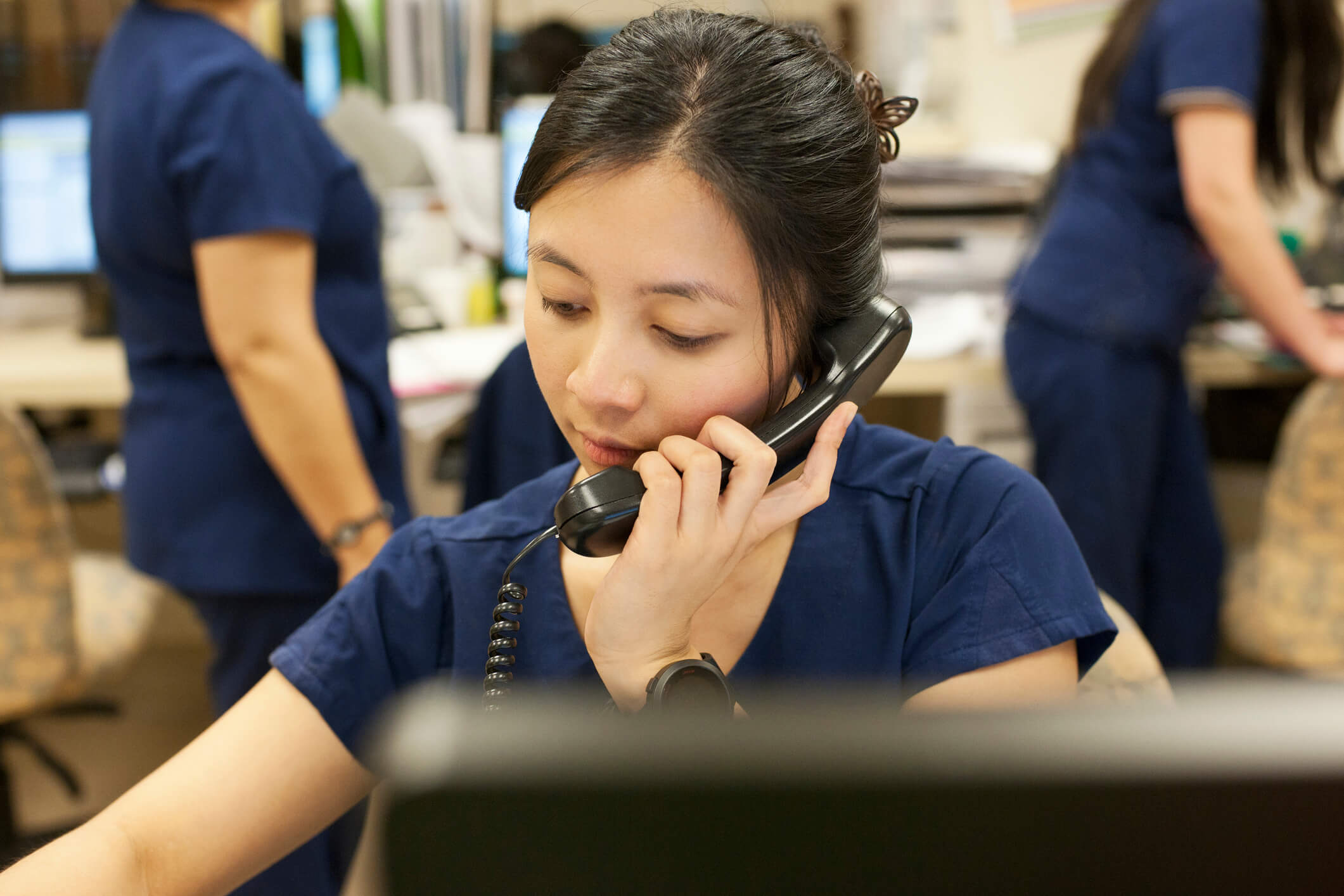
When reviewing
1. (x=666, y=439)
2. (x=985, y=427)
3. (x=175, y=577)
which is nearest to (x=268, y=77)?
(x=175, y=577)

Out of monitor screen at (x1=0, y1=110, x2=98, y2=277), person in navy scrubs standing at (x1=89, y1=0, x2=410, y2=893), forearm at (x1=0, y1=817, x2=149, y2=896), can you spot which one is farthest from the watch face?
monitor screen at (x1=0, y1=110, x2=98, y2=277)

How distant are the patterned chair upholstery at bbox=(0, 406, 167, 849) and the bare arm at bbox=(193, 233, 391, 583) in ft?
1.21

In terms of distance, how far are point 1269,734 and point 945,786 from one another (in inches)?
2.6

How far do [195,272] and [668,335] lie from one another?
2.79ft

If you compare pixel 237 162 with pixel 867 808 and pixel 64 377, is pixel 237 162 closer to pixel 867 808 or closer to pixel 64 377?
pixel 64 377

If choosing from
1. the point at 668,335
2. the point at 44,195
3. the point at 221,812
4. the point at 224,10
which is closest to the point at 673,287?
the point at 668,335

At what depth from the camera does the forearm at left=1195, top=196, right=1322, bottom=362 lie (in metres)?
1.65

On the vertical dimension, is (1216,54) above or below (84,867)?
above

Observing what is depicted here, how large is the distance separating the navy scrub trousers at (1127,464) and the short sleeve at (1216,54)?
38 centimetres

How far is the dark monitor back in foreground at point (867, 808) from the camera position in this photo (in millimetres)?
222

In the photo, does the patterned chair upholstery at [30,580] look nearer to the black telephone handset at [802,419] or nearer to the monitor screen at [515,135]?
the monitor screen at [515,135]

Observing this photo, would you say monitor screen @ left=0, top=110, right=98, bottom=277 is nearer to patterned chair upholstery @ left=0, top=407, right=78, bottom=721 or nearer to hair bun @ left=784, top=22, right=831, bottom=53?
patterned chair upholstery @ left=0, top=407, right=78, bottom=721

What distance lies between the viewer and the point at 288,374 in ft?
4.39

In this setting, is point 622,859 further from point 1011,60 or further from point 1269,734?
point 1011,60
